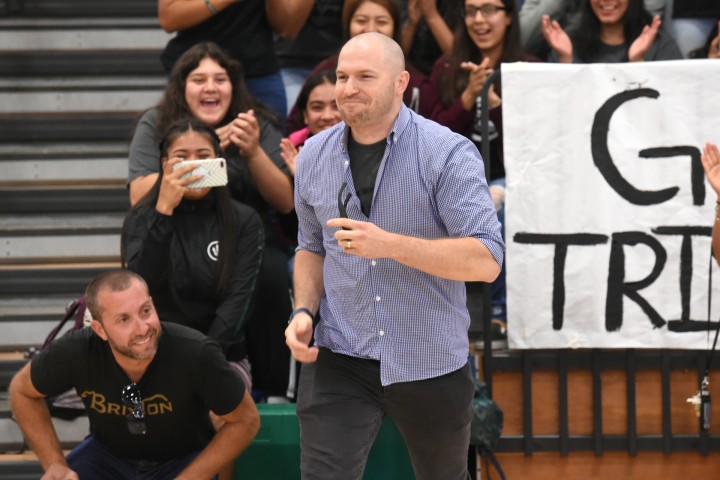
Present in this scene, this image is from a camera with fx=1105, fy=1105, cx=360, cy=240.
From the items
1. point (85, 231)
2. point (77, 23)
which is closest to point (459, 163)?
point (85, 231)

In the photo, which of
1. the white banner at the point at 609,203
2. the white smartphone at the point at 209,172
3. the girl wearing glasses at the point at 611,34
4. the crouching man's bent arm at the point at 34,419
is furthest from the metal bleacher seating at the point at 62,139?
the girl wearing glasses at the point at 611,34

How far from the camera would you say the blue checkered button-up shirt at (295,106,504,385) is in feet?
11.2

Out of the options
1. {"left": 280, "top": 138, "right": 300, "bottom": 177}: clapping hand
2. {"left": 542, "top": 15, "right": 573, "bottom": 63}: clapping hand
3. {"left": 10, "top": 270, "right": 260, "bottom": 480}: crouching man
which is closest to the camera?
{"left": 10, "top": 270, "right": 260, "bottom": 480}: crouching man

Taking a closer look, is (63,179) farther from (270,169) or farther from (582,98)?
(582,98)

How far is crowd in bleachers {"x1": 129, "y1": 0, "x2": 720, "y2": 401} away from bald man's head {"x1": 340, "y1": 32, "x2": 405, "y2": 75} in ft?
5.00

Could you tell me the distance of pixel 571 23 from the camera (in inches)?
235

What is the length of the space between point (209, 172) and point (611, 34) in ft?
7.77

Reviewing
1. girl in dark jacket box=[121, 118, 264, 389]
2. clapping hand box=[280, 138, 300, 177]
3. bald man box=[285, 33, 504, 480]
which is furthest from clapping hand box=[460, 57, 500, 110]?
bald man box=[285, 33, 504, 480]

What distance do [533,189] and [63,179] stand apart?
304cm

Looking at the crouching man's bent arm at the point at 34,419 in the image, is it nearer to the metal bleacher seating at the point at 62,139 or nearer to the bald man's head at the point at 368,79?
the metal bleacher seating at the point at 62,139

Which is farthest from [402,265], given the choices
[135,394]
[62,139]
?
[62,139]

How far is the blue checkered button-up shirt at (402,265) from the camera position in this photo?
3416 millimetres

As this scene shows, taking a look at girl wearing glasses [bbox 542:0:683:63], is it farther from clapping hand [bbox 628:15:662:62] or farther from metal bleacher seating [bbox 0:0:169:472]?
metal bleacher seating [bbox 0:0:169:472]

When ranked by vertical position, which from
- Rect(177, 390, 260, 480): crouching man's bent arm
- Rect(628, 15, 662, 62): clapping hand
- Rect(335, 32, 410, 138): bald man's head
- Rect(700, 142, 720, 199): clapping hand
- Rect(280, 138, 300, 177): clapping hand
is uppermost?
Rect(628, 15, 662, 62): clapping hand
